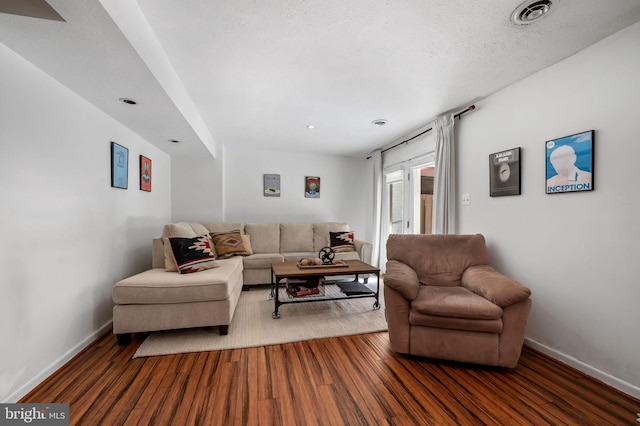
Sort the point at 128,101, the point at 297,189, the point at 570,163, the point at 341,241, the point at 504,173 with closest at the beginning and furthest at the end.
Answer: the point at 570,163 → the point at 128,101 → the point at 504,173 → the point at 341,241 → the point at 297,189

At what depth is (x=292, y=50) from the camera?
Answer: 6.18ft

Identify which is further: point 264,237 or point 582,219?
point 264,237

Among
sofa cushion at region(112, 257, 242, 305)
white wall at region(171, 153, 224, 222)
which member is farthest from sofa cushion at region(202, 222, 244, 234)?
sofa cushion at region(112, 257, 242, 305)

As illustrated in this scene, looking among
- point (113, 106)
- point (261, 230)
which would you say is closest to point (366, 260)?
point (261, 230)

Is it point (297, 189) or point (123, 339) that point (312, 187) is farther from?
point (123, 339)

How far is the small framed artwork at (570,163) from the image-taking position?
185cm

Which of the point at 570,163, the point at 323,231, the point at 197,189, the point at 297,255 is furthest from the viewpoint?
the point at 323,231

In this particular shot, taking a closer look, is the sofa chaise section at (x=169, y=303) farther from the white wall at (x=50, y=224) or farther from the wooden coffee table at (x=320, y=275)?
the wooden coffee table at (x=320, y=275)

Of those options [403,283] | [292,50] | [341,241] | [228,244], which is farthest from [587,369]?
[228,244]

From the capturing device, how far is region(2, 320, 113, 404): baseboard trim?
4.94 ft

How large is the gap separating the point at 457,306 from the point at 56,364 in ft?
9.46

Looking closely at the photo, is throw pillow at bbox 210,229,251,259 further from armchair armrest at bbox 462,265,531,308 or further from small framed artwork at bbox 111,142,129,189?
armchair armrest at bbox 462,265,531,308

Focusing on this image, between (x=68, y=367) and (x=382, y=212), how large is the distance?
433 centimetres

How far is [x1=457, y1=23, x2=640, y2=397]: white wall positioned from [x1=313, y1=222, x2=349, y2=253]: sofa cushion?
8.53 ft
